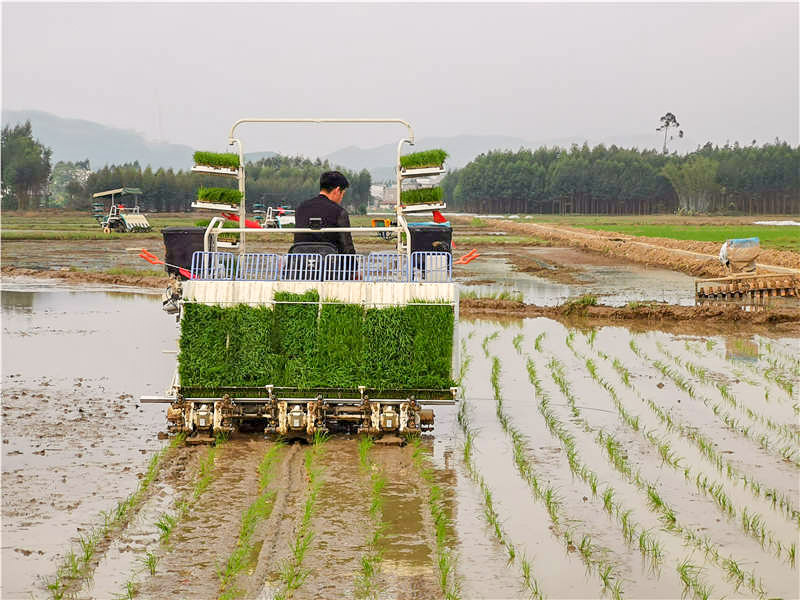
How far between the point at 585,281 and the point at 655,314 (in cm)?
909

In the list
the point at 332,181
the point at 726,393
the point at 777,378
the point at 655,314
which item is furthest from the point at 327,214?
the point at 655,314

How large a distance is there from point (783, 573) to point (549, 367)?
8.03 m

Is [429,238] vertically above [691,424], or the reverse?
[429,238]

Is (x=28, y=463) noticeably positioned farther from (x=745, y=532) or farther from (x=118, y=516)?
(x=745, y=532)

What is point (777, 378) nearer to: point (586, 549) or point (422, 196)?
point (422, 196)

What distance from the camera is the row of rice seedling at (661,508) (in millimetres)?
6039

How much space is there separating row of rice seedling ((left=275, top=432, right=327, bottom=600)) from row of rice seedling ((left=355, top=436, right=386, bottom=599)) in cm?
36

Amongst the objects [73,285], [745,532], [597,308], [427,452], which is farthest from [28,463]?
[73,285]

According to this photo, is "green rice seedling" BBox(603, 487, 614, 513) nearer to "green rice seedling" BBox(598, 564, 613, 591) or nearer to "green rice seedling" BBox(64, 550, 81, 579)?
"green rice seedling" BBox(598, 564, 613, 591)

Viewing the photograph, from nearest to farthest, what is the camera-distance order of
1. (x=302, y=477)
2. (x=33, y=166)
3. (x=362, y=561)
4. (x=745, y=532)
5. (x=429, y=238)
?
1. (x=362, y=561)
2. (x=745, y=532)
3. (x=302, y=477)
4. (x=429, y=238)
5. (x=33, y=166)

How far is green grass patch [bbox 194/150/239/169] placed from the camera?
9.78 meters

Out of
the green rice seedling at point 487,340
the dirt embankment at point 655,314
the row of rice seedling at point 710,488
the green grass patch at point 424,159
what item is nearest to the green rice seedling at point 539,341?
the green rice seedling at point 487,340

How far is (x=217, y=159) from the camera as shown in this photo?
991 cm

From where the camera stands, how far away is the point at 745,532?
6906mm
